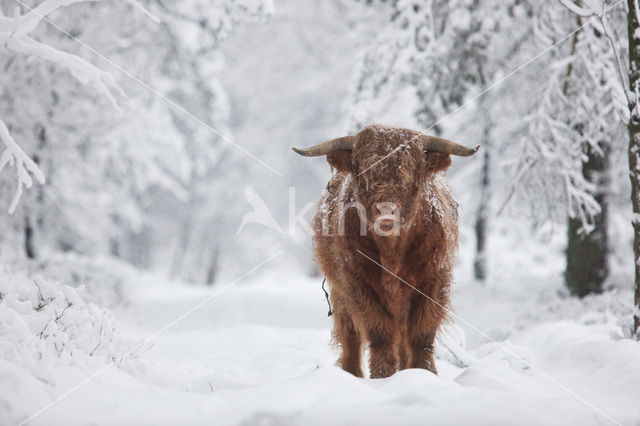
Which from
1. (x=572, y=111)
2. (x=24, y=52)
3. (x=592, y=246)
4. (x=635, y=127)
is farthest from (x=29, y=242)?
(x=635, y=127)

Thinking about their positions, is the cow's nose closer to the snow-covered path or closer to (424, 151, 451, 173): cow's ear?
(424, 151, 451, 173): cow's ear

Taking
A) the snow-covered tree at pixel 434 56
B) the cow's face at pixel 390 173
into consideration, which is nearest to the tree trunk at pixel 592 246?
the snow-covered tree at pixel 434 56

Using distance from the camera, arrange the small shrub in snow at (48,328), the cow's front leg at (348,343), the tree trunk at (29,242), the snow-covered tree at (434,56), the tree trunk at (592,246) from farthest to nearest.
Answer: the tree trunk at (29,242), the tree trunk at (592,246), the snow-covered tree at (434,56), the cow's front leg at (348,343), the small shrub in snow at (48,328)

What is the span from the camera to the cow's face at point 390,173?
11.1 feet

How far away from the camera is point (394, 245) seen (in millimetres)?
3566

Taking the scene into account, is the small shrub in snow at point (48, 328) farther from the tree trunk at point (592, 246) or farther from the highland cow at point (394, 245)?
the tree trunk at point (592, 246)

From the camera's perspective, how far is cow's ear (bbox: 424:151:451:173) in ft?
12.1

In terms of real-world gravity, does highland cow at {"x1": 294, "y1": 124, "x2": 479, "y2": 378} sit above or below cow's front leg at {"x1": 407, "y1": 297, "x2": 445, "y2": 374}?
above

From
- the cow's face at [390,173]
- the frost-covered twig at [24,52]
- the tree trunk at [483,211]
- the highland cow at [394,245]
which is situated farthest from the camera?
the tree trunk at [483,211]

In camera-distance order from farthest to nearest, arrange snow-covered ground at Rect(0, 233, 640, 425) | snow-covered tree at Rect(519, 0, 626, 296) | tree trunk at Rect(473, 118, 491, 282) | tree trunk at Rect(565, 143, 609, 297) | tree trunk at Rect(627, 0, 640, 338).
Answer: tree trunk at Rect(473, 118, 491, 282)
tree trunk at Rect(565, 143, 609, 297)
snow-covered tree at Rect(519, 0, 626, 296)
tree trunk at Rect(627, 0, 640, 338)
snow-covered ground at Rect(0, 233, 640, 425)

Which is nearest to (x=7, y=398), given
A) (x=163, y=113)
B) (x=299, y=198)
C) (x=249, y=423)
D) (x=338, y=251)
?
(x=249, y=423)

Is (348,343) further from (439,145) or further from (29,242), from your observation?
(29,242)

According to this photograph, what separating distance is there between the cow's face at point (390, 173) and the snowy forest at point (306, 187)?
0.63 metres

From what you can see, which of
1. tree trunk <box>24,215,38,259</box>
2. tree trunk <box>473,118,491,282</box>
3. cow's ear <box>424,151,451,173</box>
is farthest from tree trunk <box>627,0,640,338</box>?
tree trunk <box>24,215,38,259</box>
